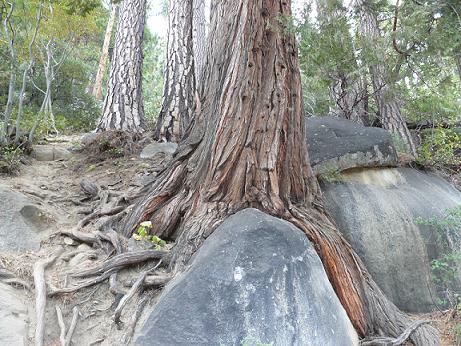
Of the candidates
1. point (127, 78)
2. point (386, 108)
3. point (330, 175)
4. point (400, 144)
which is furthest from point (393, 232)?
point (127, 78)

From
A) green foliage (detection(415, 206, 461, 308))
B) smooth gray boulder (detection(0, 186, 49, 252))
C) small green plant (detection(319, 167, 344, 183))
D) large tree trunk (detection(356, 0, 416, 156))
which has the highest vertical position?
large tree trunk (detection(356, 0, 416, 156))

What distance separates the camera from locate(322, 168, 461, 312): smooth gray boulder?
13.8ft

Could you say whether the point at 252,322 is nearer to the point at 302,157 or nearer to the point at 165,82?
A: the point at 302,157

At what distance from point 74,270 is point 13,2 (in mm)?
3759

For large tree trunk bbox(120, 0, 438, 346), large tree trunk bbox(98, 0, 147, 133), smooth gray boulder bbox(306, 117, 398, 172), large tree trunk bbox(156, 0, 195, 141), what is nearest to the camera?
large tree trunk bbox(120, 0, 438, 346)

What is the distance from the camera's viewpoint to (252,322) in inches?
100

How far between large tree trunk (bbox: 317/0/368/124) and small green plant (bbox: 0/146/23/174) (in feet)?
12.7

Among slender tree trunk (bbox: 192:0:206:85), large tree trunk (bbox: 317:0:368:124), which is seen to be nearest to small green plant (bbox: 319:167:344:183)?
large tree trunk (bbox: 317:0:368:124)

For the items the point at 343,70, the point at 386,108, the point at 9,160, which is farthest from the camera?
the point at 386,108

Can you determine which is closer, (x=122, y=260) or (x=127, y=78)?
(x=122, y=260)

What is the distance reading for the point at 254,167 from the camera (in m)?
3.37

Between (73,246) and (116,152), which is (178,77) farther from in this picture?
(73,246)

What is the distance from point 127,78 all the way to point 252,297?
5377 millimetres

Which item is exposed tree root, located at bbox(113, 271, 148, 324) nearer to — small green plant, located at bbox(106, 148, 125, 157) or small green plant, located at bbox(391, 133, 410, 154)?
small green plant, located at bbox(106, 148, 125, 157)
